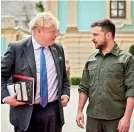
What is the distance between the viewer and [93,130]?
4.09m

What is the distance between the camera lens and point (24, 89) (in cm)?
376

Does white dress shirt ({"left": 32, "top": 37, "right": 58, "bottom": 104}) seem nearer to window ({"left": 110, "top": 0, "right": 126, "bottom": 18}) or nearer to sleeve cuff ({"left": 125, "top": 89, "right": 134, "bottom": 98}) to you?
sleeve cuff ({"left": 125, "top": 89, "right": 134, "bottom": 98})

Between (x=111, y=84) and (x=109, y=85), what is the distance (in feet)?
0.07

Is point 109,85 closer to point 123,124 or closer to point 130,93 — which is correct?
point 130,93

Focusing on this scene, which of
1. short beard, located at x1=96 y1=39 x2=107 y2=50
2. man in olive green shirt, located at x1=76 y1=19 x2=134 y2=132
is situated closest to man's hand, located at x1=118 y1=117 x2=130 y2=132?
man in olive green shirt, located at x1=76 y1=19 x2=134 y2=132

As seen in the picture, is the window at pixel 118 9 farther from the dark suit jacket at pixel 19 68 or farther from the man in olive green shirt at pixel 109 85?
the dark suit jacket at pixel 19 68

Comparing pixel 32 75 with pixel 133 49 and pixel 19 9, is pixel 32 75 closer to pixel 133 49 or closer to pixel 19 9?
pixel 133 49

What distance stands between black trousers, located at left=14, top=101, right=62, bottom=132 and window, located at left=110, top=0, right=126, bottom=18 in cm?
2432

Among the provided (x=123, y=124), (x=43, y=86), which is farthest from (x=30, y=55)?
(x=123, y=124)

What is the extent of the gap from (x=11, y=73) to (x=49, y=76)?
1.08 feet

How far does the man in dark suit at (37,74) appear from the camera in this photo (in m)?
3.85

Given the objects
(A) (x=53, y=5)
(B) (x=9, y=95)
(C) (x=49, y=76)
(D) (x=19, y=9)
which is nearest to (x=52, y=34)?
(C) (x=49, y=76)

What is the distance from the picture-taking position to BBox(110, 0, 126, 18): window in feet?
91.2

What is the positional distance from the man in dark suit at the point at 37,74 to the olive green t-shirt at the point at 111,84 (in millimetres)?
325
